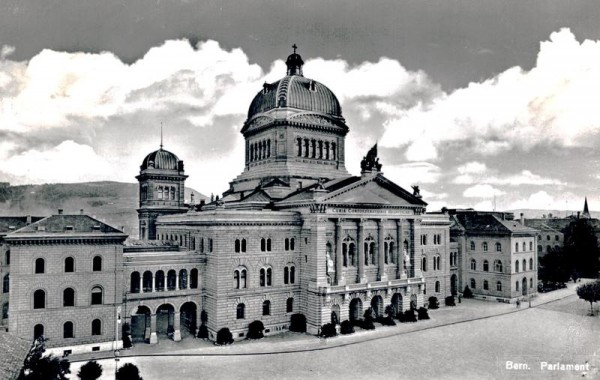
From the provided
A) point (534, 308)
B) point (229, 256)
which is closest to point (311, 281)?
point (229, 256)

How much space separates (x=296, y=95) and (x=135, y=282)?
33.0 meters

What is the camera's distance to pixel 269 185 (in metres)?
59.8

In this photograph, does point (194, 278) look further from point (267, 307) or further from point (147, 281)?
point (267, 307)

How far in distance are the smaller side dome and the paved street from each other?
36.4 metres

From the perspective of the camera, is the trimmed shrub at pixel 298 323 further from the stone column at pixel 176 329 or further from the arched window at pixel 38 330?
the arched window at pixel 38 330

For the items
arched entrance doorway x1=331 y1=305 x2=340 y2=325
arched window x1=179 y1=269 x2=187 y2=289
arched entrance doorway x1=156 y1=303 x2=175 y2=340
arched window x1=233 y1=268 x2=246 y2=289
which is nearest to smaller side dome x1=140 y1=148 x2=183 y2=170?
arched entrance doorway x1=156 y1=303 x2=175 y2=340

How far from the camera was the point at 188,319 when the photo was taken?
5288 cm

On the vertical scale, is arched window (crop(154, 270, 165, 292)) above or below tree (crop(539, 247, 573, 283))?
above

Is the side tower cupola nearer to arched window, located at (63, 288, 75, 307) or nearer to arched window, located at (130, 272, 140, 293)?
arched window, located at (130, 272, 140, 293)

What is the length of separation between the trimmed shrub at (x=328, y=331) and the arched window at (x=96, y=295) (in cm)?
2210

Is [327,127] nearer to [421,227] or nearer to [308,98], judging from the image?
[308,98]

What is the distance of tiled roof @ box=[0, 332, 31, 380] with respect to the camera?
2200cm

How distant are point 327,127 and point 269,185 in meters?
12.7

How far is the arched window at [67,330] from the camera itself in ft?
137
